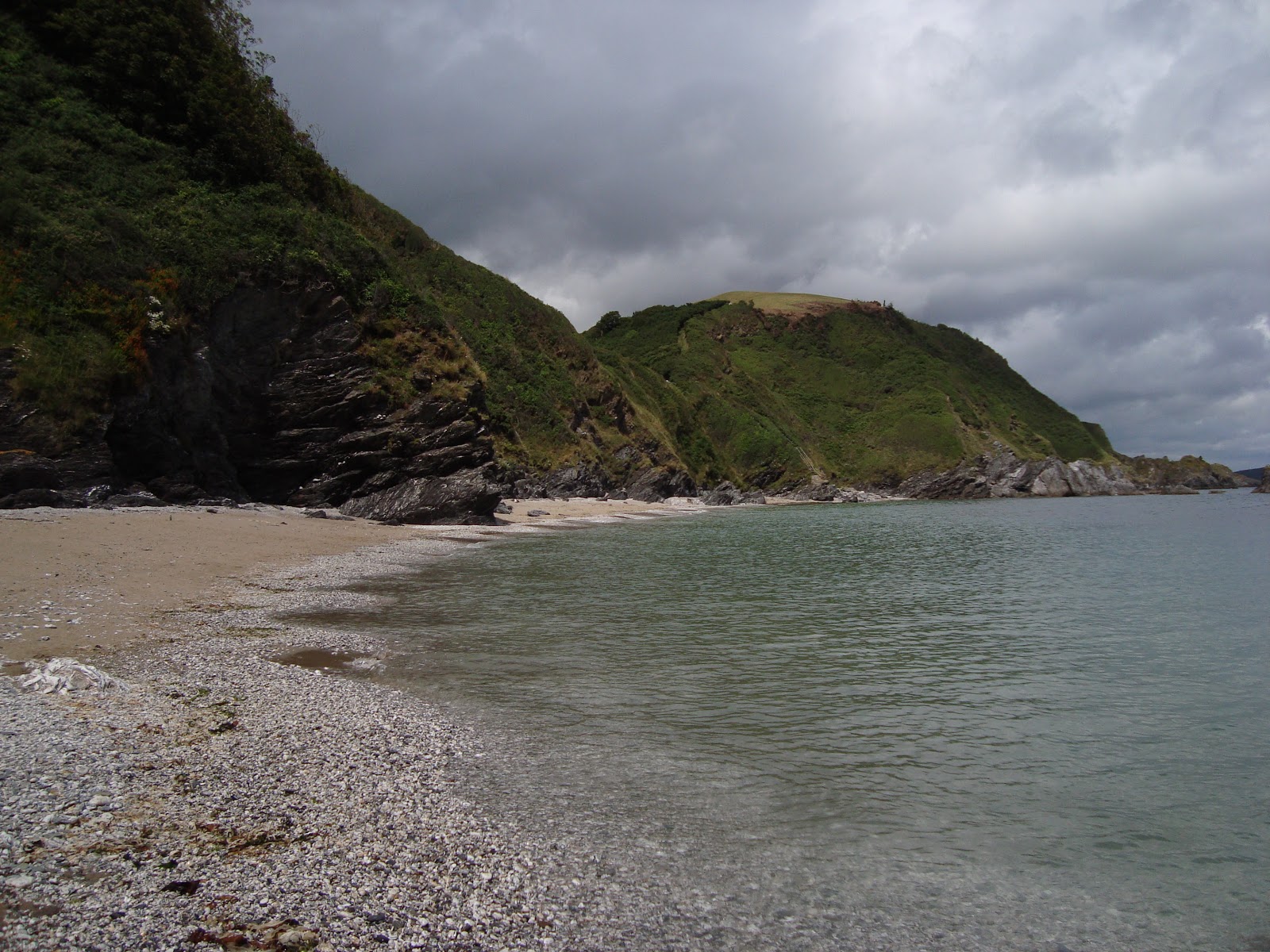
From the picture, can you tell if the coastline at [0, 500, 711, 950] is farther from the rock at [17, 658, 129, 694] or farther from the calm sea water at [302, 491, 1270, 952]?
the calm sea water at [302, 491, 1270, 952]

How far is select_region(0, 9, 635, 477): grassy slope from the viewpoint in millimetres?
23281

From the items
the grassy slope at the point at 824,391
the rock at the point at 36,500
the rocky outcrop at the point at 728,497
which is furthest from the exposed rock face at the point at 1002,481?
the rock at the point at 36,500

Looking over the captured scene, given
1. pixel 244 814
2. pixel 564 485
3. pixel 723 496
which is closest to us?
pixel 244 814

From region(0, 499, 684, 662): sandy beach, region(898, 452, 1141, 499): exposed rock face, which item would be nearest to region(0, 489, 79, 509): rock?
region(0, 499, 684, 662): sandy beach

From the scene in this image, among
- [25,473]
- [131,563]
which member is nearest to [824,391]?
[25,473]

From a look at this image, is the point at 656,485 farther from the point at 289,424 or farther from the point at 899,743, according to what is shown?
the point at 899,743

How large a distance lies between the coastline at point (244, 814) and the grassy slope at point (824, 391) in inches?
3582

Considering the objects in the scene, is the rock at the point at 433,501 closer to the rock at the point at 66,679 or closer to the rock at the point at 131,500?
the rock at the point at 131,500

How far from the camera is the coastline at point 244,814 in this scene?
3895 mm

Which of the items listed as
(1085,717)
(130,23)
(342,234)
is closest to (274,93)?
(130,23)

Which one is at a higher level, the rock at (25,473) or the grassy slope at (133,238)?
the grassy slope at (133,238)

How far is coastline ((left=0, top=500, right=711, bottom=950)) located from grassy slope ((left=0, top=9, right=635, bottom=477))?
16416mm

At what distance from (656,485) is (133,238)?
57276 millimetres

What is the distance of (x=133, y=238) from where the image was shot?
90.4 feet
